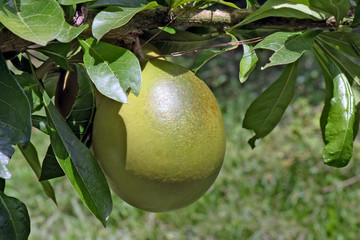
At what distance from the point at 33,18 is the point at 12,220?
0.84 feet

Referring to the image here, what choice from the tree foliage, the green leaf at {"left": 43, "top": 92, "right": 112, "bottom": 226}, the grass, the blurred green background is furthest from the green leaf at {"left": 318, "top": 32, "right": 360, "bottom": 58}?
the grass

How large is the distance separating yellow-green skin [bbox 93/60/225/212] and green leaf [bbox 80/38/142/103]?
0.07m

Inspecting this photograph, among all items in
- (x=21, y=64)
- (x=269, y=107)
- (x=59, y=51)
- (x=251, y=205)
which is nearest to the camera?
(x=59, y=51)

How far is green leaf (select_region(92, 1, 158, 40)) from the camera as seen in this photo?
591mm

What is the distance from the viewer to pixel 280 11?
0.72 meters

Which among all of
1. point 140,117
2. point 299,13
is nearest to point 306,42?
point 299,13

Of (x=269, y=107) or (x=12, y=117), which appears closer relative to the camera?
(x=12, y=117)

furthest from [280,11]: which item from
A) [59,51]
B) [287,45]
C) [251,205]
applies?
[251,205]

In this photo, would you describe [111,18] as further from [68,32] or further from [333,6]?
[333,6]

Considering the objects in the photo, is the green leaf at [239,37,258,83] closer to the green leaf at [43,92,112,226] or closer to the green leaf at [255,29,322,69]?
the green leaf at [255,29,322,69]

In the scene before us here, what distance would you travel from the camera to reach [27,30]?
1.74 feet

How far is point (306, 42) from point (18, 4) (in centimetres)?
37

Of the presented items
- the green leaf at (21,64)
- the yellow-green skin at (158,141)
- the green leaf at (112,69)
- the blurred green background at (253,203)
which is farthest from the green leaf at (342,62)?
the blurred green background at (253,203)

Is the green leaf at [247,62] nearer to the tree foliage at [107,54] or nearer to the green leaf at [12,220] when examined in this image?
the tree foliage at [107,54]
